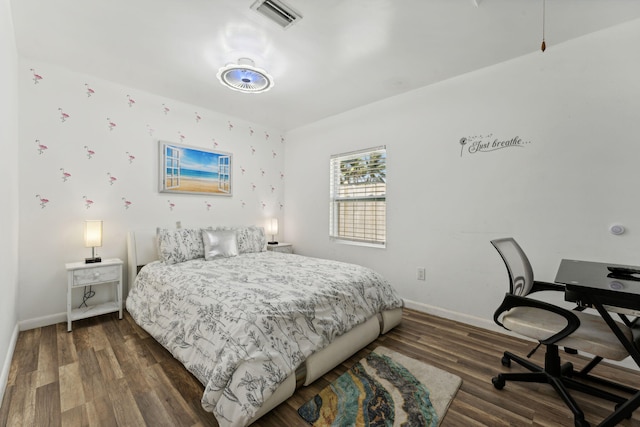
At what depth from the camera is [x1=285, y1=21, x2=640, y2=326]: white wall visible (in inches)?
81.5

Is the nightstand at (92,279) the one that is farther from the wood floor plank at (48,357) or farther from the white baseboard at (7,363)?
the white baseboard at (7,363)

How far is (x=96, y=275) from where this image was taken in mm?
2656

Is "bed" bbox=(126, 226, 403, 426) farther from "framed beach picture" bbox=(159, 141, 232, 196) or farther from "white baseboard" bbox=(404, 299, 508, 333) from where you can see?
"framed beach picture" bbox=(159, 141, 232, 196)

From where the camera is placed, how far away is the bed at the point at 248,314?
1464 millimetres

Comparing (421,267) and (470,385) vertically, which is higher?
(421,267)

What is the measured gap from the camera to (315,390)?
5.79 feet

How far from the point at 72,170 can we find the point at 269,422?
304 cm

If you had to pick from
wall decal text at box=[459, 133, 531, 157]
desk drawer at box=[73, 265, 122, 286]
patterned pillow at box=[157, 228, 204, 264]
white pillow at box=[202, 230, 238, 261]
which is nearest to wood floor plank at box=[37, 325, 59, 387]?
desk drawer at box=[73, 265, 122, 286]

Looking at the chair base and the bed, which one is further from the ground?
the bed

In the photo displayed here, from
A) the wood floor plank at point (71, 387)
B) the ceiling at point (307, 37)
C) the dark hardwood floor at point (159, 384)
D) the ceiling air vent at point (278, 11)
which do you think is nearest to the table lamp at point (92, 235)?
the dark hardwood floor at point (159, 384)

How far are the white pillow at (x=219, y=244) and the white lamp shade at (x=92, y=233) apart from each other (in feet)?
3.19

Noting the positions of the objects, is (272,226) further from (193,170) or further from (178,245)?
(178,245)

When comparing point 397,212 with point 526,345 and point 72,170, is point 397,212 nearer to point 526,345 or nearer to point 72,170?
point 526,345

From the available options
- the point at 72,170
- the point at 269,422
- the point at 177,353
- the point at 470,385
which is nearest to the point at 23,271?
the point at 72,170
